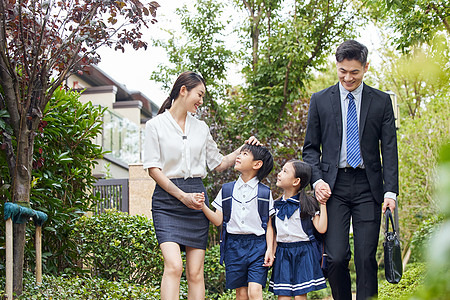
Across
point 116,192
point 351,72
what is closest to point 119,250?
point 351,72

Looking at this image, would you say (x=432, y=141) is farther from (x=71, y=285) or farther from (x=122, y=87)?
(x=122, y=87)

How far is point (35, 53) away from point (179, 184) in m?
1.62

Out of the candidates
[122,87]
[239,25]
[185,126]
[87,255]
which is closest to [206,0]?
[239,25]

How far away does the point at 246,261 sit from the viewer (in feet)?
13.3

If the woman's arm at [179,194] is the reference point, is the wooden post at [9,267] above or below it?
below

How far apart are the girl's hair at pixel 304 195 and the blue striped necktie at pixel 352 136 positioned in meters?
0.54

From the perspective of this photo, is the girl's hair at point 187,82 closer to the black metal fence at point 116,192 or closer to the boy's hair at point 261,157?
the boy's hair at point 261,157

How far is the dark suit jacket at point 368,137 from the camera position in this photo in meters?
3.59

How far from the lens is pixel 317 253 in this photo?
4137mm

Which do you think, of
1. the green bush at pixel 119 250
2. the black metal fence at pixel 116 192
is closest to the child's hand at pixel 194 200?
the green bush at pixel 119 250

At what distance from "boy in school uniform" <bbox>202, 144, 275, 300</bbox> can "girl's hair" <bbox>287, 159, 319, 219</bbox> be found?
24 centimetres

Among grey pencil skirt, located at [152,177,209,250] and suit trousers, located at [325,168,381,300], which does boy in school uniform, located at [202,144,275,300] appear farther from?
suit trousers, located at [325,168,381,300]

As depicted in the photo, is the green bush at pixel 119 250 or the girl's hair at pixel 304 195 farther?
the green bush at pixel 119 250

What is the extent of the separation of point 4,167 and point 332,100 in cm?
302
